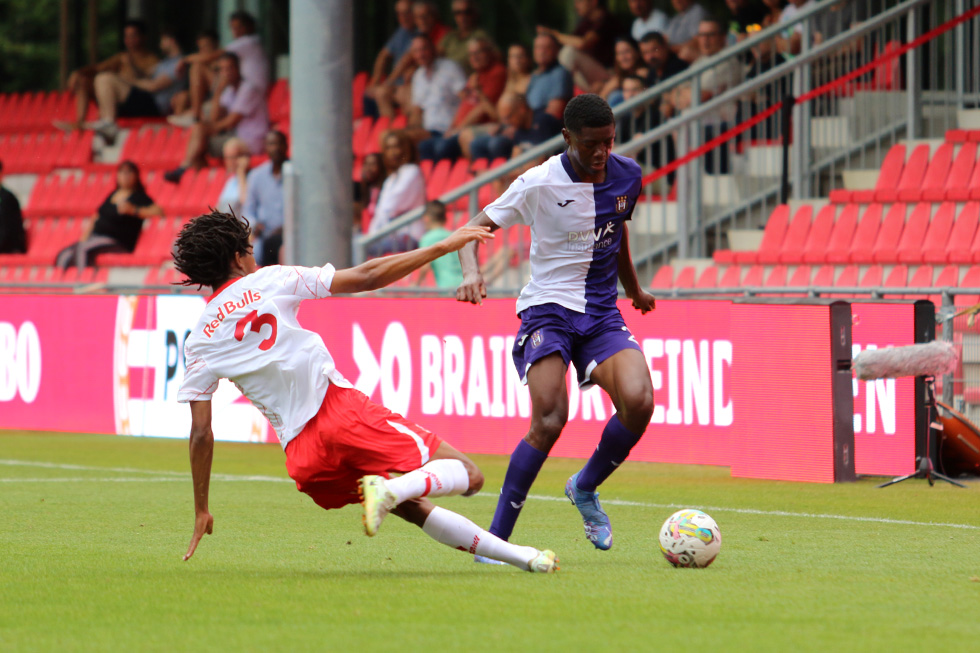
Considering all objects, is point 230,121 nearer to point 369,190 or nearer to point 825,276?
point 369,190

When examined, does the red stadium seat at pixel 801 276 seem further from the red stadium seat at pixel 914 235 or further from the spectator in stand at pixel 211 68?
the spectator in stand at pixel 211 68

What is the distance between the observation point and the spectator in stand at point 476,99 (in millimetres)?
17859

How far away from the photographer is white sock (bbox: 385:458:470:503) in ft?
18.5

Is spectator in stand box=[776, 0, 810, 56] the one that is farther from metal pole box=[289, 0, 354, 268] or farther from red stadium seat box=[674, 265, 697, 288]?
metal pole box=[289, 0, 354, 268]

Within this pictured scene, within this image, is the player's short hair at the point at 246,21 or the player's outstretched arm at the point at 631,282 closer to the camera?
the player's outstretched arm at the point at 631,282

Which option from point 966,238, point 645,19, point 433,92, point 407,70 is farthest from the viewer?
point 407,70

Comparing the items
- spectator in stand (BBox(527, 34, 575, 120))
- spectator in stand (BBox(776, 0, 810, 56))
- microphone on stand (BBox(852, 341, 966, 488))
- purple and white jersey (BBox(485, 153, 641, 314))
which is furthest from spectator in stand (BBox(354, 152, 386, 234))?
purple and white jersey (BBox(485, 153, 641, 314))

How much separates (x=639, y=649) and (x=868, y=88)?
36.8 feet

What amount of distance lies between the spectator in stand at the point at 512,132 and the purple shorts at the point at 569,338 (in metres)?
9.67

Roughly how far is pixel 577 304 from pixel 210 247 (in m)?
1.69

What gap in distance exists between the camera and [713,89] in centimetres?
1513

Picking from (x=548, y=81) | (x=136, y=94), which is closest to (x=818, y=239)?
(x=548, y=81)

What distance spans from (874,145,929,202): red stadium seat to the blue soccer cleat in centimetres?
780

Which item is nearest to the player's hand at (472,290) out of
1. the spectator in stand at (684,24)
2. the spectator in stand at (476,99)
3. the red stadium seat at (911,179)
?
the red stadium seat at (911,179)
